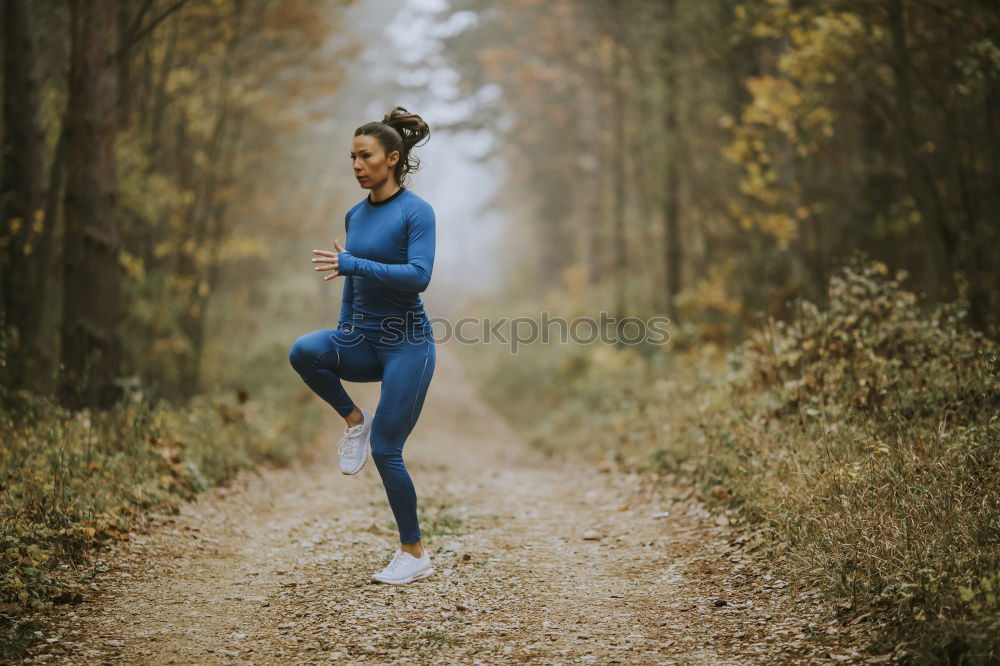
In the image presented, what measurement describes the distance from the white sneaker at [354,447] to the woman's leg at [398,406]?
0.24 m

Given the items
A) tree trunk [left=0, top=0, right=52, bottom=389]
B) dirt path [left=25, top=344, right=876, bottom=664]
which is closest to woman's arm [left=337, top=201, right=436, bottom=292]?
dirt path [left=25, top=344, right=876, bottom=664]

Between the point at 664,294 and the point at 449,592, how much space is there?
12.8 m

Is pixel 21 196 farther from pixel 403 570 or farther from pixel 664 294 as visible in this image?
pixel 664 294

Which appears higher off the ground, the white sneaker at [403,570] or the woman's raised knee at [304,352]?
the woman's raised knee at [304,352]

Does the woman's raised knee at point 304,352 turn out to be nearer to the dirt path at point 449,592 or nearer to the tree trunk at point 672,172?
the dirt path at point 449,592

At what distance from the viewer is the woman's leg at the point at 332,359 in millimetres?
4652

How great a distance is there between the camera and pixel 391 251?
181 inches

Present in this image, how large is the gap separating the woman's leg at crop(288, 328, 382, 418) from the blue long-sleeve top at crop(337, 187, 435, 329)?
123 millimetres

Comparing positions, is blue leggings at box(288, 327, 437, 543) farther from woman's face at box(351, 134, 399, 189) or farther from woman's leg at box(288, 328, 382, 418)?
woman's face at box(351, 134, 399, 189)

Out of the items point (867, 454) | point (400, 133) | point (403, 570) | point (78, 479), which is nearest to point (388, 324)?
point (400, 133)

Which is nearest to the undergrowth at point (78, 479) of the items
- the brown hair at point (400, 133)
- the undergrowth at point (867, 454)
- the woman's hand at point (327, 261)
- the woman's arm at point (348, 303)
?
the woman's arm at point (348, 303)

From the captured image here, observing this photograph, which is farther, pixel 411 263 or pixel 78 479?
pixel 78 479

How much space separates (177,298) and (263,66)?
16.5ft

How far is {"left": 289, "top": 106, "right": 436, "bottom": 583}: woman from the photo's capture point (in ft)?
15.0
